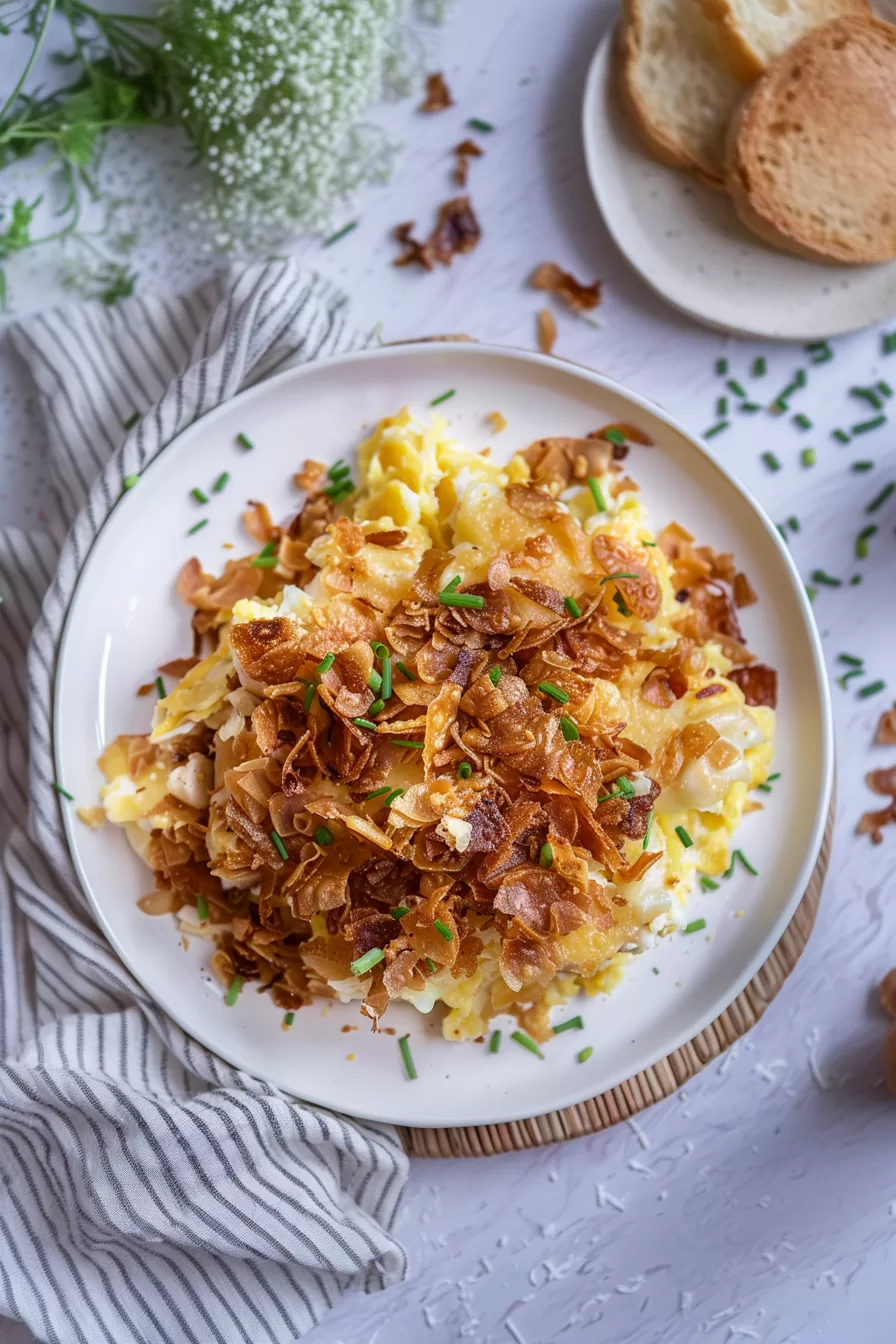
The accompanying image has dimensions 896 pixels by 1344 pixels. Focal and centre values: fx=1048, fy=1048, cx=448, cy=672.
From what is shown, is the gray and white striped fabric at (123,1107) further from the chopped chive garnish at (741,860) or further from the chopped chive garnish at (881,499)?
the chopped chive garnish at (881,499)

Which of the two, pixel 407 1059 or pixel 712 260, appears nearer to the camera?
pixel 407 1059

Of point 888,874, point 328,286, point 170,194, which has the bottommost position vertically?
point 888,874

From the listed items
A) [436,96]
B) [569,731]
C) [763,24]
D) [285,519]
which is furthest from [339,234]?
[569,731]

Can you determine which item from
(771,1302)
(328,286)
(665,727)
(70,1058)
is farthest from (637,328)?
(771,1302)

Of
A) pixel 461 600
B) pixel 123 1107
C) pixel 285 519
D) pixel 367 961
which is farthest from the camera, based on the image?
pixel 285 519

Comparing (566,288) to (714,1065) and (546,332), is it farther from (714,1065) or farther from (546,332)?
(714,1065)

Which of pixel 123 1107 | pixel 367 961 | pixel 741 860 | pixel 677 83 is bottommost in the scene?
pixel 123 1107

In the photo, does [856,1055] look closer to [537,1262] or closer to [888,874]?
[888,874]
